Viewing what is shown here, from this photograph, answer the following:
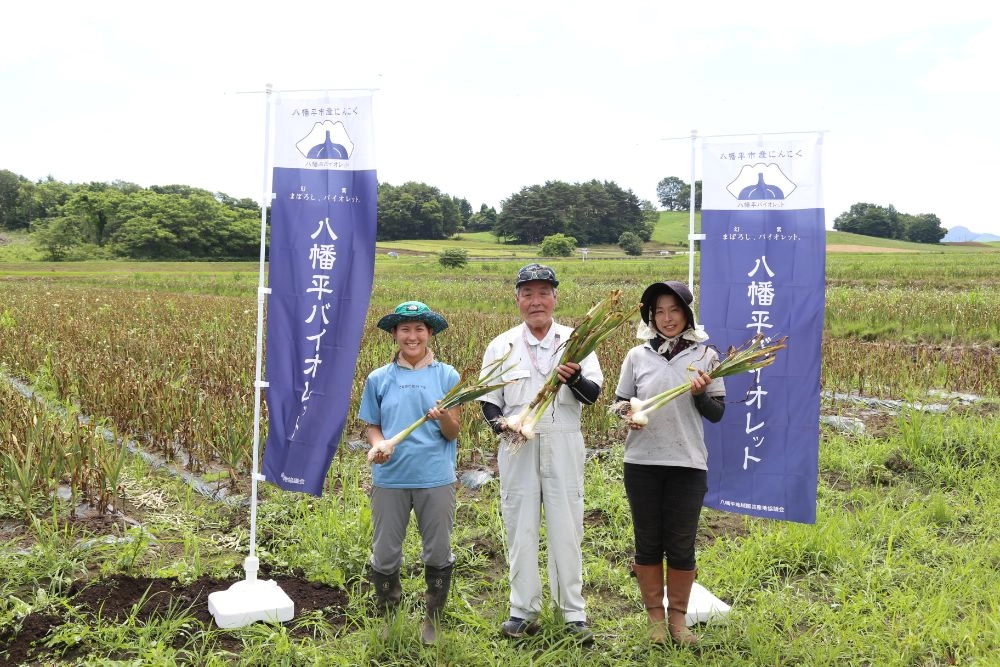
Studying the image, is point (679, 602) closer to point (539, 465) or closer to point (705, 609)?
point (705, 609)

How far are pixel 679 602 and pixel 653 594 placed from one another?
12cm

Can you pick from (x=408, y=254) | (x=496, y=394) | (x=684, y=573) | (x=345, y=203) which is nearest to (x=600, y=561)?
(x=684, y=573)

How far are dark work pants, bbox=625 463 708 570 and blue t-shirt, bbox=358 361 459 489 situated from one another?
84 cm

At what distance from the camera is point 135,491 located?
461cm

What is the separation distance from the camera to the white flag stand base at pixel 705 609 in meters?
3.35

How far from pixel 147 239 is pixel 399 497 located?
60782 millimetres

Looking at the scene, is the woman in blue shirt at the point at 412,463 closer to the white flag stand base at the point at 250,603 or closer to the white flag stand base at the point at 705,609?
the white flag stand base at the point at 250,603

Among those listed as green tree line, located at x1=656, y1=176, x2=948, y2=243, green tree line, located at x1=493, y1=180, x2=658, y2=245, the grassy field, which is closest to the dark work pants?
the grassy field

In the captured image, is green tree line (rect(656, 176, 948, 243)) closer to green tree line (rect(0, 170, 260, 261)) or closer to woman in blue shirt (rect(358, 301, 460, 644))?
green tree line (rect(0, 170, 260, 261))

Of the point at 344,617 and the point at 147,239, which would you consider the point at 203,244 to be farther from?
the point at 344,617

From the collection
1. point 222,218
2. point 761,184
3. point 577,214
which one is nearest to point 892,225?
point 577,214

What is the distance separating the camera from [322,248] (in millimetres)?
3328

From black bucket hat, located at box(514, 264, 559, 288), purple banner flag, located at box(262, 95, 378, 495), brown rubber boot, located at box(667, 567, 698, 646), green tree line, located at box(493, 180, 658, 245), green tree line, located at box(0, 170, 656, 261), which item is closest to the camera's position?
black bucket hat, located at box(514, 264, 559, 288)

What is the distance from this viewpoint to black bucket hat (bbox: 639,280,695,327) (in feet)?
9.75
